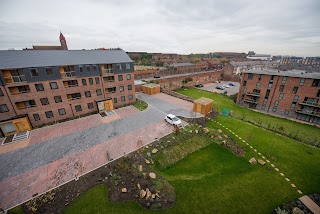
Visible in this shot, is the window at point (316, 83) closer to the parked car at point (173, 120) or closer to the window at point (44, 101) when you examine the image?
the parked car at point (173, 120)

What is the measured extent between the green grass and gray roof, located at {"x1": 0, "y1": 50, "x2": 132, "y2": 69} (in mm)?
10611

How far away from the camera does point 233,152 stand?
2002cm

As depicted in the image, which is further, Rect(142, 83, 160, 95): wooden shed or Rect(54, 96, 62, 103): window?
Rect(142, 83, 160, 95): wooden shed

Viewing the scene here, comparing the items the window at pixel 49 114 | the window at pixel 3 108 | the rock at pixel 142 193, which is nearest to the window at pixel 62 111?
the window at pixel 49 114

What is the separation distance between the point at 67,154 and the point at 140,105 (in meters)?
19.1

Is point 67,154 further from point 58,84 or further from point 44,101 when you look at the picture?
point 58,84

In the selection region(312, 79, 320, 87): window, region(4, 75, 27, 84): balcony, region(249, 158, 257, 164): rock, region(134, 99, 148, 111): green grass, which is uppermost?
region(4, 75, 27, 84): balcony

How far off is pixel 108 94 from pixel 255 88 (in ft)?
123

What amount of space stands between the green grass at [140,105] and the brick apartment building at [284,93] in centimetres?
2703

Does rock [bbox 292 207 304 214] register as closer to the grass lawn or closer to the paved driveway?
the paved driveway

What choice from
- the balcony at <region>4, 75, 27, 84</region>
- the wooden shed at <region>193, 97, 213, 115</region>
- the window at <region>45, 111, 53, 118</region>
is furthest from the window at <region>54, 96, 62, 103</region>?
the wooden shed at <region>193, 97, 213, 115</region>

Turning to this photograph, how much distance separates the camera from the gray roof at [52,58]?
22656 mm

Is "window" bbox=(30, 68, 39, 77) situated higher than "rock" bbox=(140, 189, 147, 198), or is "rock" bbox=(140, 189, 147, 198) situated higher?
"window" bbox=(30, 68, 39, 77)

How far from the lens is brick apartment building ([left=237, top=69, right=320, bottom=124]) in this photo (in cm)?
3027
